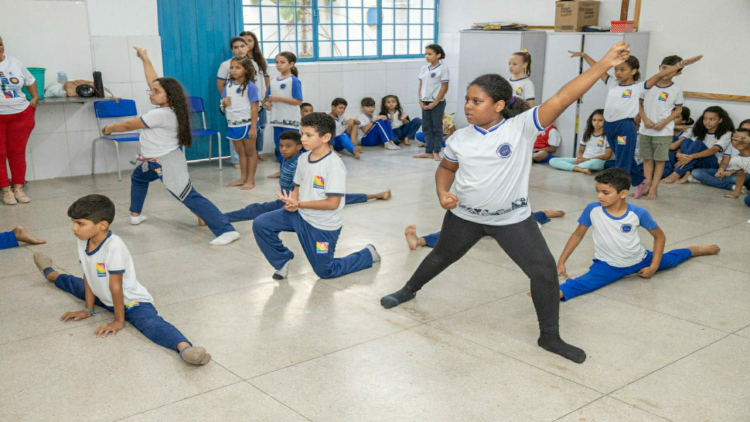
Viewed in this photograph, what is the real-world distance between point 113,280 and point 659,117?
19.0 ft

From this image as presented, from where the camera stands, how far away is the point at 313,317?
4156 mm

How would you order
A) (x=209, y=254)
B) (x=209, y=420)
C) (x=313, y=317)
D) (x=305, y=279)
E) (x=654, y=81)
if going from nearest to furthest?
(x=209, y=420)
(x=313, y=317)
(x=305, y=279)
(x=209, y=254)
(x=654, y=81)

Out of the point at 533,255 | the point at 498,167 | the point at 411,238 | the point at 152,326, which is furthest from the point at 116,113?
the point at 533,255

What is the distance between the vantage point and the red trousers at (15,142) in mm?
7113

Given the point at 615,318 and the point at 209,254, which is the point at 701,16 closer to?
the point at 615,318

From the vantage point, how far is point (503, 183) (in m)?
3.50

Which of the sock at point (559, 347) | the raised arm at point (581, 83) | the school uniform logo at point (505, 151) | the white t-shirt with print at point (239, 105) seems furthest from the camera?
the white t-shirt with print at point (239, 105)

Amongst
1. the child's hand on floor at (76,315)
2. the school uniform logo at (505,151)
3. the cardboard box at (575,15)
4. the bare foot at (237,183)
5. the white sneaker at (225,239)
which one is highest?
the cardboard box at (575,15)

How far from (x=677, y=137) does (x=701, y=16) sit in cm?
152

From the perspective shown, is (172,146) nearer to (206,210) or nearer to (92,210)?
(206,210)

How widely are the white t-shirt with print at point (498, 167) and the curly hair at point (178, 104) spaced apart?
287cm

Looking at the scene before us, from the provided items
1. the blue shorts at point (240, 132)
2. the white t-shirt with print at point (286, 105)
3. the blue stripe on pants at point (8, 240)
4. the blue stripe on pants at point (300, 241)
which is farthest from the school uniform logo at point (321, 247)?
the white t-shirt with print at point (286, 105)

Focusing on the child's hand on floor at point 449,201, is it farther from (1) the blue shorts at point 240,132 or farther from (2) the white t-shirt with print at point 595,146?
(2) the white t-shirt with print at point 595,146

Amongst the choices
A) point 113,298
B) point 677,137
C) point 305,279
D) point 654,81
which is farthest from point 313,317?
point 677,137
